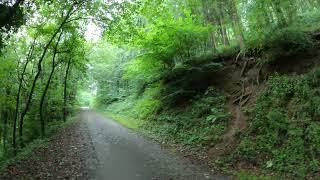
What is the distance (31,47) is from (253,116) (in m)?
15.0

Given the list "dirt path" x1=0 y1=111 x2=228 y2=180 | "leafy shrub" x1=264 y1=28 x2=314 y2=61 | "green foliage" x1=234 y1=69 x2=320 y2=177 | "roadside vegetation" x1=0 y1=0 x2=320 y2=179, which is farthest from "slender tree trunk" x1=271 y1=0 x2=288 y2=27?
"dirt path" x1=0 y1=111 x2=228 y2=180

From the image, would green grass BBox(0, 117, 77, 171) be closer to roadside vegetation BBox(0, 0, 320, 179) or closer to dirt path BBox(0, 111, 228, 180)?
dirt path BBox(0, 111, 228, 180)

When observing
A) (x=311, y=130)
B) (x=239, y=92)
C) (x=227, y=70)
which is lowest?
(x=311, y=130)

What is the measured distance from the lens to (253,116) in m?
11.9

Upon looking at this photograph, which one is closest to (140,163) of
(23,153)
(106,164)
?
(106,164)

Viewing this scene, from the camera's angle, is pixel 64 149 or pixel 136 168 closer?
pixel 136 168

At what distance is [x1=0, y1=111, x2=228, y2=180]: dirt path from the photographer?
9023 mm

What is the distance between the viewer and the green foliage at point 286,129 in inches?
338

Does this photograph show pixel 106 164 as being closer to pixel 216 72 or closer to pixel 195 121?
pixel 195 121

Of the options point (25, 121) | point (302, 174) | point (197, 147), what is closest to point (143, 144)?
point (197, 147)

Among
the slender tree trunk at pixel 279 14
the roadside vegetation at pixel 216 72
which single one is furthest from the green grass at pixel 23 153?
the slender tree trunk at pixel 279 14

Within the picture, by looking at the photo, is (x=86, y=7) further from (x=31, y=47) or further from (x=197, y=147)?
(x=197, y=147)

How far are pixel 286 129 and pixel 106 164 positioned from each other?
5.98 meters

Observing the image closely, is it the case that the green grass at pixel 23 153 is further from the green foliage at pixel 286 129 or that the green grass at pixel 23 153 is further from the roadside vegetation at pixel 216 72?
the green foliage at pixel 286 129
